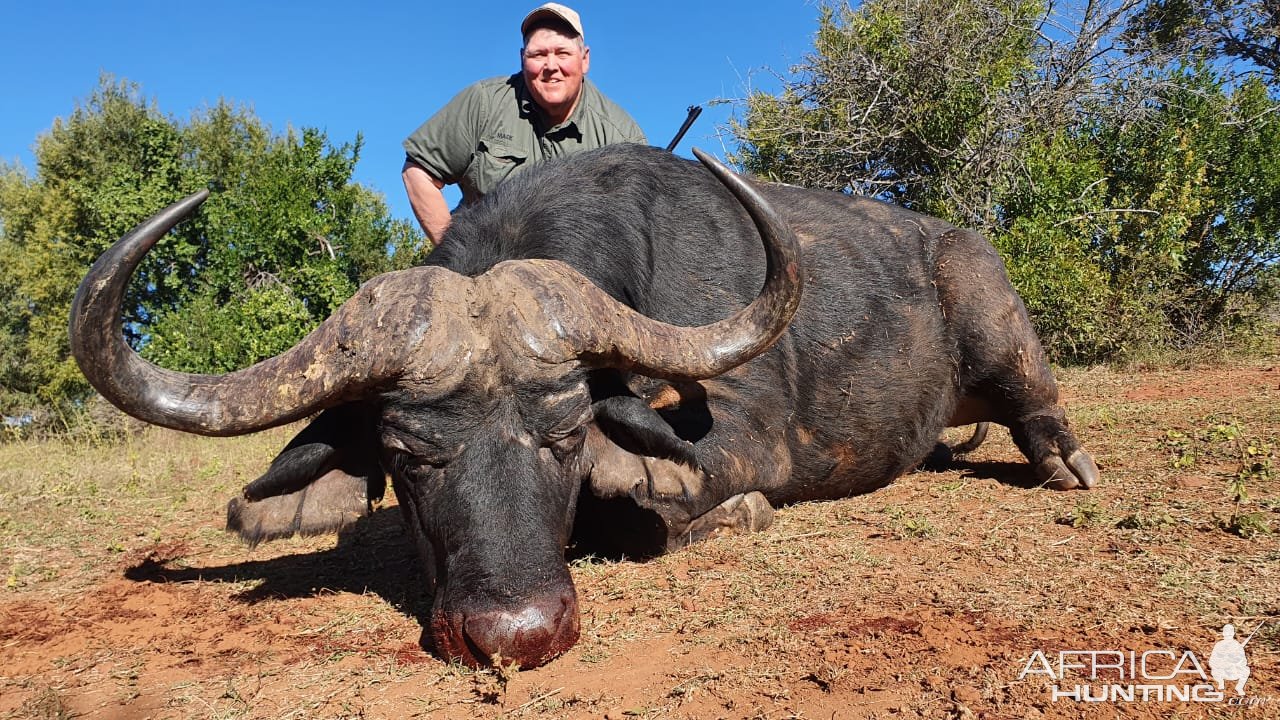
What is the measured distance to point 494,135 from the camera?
6219 mm

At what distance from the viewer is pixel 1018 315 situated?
534 centimetres

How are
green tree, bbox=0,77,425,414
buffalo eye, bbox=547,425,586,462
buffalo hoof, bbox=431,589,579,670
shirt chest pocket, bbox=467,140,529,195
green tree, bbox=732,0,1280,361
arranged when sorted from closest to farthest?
buffalo hoof, bbox=431,589,579,670
buffalo eye, bbox=547,425,586,462
shirt chest pocket, bbox=467,140,529,195
green tree, bbox=732,0,1280,361
green tree, bbox=0,77,425,414

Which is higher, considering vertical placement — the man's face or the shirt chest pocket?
the man's face

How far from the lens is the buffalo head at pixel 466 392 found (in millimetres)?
2781

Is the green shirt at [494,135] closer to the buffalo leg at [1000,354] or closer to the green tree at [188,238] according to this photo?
the buffalo leg at [1000,354]

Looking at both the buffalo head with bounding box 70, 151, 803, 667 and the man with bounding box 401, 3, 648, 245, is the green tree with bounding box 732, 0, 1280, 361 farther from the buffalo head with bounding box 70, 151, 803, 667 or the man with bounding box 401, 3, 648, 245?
the buffalo head with bounding box 70, 151, 803, 667

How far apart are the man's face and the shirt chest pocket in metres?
0.42

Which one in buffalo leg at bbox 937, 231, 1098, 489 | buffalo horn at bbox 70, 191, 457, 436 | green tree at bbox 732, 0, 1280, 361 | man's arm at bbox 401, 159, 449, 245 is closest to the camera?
buffalo horn at bbox 70, 191, 457, 436

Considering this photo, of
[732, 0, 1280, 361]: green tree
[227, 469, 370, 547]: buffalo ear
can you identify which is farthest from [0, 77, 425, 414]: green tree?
[227, 469, 370, 547]: buffalo ear

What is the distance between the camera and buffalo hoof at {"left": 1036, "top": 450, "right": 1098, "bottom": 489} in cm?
491

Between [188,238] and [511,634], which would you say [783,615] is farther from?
[188,238]

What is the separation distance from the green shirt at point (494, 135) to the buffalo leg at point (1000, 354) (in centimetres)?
243

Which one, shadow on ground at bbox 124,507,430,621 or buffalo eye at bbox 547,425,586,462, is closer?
buffalo eye at bbox 547,425,586,462

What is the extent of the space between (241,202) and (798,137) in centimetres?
1231
